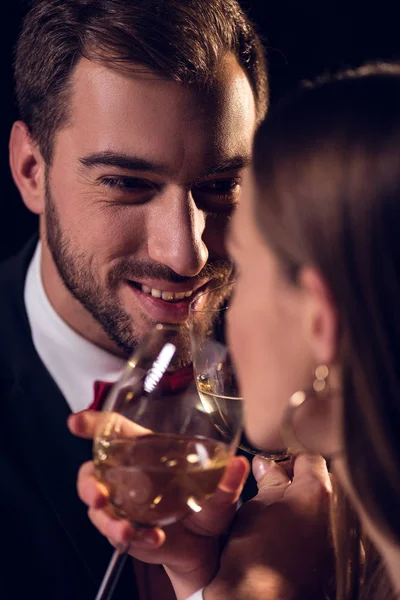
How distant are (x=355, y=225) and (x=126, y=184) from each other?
4.05 ft

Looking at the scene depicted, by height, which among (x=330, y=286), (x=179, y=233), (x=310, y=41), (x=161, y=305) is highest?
(x=310, y=41)

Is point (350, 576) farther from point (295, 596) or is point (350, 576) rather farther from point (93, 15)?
point (93, 15)

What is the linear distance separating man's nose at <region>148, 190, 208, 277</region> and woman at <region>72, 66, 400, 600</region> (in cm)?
79

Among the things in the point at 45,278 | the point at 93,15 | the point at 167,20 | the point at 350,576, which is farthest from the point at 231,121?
the point at 350,576

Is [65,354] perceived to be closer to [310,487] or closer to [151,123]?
[151,123]

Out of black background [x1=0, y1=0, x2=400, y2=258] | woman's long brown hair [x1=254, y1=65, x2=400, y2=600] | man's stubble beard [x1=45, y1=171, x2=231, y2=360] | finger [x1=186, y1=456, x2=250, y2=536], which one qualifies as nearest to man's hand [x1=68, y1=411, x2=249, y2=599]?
finger [x1=186, y1=456, x2=250, y2=536]

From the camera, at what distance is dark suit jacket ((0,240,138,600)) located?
2.17 m

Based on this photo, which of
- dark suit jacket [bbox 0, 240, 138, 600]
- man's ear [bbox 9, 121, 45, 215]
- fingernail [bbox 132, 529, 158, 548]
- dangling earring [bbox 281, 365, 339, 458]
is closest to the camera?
dangling earring [bbox 281, 365, 339, 458]

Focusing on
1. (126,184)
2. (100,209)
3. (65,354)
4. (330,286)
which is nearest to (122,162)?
(126,184)

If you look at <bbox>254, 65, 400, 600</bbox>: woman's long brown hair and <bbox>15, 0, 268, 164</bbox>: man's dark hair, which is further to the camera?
<bbox>15, 0, 268, 164</bbox>: man's dark hair

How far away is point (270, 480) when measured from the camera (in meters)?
1.82

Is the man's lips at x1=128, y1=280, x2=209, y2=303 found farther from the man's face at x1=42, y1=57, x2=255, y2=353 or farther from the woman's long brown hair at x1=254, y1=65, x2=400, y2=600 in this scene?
the woman's long brown hair at x1=254, y1=65, x2=400, y2=600

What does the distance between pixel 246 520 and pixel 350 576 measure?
25cm

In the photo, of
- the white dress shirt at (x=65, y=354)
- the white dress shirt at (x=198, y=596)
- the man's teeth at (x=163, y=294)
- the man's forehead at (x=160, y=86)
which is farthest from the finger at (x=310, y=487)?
→ the man's forehead at (x=160, y=86)
